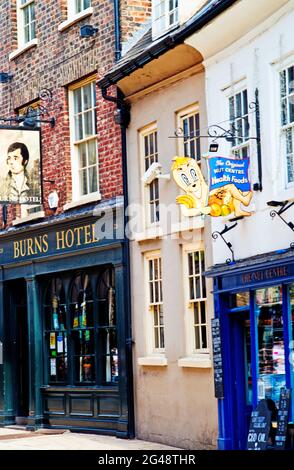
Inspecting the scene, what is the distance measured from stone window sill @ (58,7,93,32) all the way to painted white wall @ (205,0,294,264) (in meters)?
5.09

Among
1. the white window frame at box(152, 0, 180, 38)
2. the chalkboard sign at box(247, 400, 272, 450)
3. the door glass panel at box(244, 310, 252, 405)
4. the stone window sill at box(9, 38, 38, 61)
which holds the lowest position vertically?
the chalkboard sign at box(247, 400, 272, 450)

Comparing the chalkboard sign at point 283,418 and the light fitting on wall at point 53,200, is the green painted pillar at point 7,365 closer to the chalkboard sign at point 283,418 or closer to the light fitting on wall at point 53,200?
the light fitting on wall at point 53,200

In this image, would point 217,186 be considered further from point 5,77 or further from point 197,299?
point 5,77

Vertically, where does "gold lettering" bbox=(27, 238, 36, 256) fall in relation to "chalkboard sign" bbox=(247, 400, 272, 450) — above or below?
above

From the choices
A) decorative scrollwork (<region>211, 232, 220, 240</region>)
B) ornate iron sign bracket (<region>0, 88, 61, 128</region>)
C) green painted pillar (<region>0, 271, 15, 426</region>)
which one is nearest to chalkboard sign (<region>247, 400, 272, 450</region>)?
decorative scrollwork (<region>211, 232, 220, 240</region>)

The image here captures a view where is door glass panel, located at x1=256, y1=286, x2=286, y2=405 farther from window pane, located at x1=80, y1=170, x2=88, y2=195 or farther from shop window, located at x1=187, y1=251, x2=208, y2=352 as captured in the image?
window pane, located at x1=80, y1=170, x2=88, y2=195

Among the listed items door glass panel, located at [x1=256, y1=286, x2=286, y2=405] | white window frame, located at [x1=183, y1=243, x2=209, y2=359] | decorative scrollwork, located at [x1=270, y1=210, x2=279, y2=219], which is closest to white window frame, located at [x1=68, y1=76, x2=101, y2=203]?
white window frame, located at [x1=183, y1=243, x2=209, y2=359]

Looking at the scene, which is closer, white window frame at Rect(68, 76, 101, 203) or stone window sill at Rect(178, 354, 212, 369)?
stone window sill at Rect(178, 354, 212, 369)

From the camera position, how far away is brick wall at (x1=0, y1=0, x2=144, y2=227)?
69.2 feet

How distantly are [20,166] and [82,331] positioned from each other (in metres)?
3.35

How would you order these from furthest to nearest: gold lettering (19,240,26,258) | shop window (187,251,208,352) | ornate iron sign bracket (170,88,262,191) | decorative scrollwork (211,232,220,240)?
1. gold lettering (19,240,26,258)
2. shop window (187,251,208,352)
3. decorative scrollwork (211,232,220,240)
4. ornate iron sign bracket (170,88,262,191)

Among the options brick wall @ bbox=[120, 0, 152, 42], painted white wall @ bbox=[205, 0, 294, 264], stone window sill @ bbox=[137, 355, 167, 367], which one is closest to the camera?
painted white wall @ bbox=[205, 0, 294, 264]

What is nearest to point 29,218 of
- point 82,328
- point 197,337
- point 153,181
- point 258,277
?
point 82,328

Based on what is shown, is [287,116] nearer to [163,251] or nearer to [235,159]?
[235,159]
